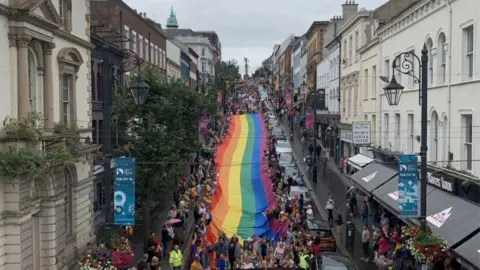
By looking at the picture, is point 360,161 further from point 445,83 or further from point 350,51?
point 445,83

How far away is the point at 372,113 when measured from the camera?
33625mm

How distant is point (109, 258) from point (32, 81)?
585 centimetres

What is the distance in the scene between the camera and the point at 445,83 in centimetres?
2062

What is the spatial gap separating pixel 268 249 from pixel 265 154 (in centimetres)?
1907

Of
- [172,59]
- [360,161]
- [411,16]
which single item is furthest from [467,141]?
[172,59]

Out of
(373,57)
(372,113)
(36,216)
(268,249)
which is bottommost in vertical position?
(268,249)

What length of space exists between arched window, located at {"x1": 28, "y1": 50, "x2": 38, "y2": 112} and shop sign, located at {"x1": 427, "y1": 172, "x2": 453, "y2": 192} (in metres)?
13.6

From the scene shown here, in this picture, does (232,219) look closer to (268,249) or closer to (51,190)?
(268,249)

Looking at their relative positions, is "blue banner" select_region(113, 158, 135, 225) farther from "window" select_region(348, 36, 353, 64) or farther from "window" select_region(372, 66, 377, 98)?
"window" select_region(348, 36, 353, 64)

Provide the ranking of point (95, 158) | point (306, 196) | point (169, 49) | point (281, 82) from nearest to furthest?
point (95, 158)
point (306, 196)
point (169, 49)
point (281, 82)

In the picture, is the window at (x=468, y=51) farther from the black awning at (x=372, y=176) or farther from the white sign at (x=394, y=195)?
the black awning at (x=372, y=176)

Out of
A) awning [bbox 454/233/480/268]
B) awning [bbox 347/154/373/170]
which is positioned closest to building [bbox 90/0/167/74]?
awning [bbox 347/154/373/170]

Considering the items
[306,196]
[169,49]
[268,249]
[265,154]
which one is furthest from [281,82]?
[268,249]

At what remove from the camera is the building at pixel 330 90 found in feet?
161
